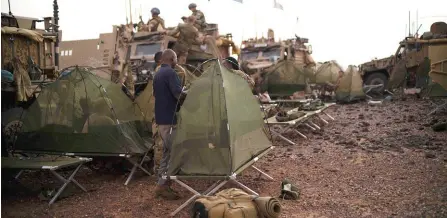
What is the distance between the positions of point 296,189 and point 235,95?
1.32 m

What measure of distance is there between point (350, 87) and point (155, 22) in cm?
820

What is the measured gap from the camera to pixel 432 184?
210 inches

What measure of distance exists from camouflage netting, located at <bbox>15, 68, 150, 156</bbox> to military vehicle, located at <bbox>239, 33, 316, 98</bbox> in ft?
28.2

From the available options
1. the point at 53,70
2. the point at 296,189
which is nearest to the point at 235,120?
the point at 296,189

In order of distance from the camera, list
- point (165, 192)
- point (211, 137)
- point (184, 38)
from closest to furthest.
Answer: point (211, 137)
point (165, 192)
point (184, 38)

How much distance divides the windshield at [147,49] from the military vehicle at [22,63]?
2.29m

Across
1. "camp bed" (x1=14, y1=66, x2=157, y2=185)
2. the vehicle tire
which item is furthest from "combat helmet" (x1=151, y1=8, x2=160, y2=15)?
the vehicle tire

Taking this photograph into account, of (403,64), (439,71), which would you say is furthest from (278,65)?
(403,64)

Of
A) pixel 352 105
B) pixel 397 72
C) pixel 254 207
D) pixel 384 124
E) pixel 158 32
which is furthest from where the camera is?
pixel 397 72

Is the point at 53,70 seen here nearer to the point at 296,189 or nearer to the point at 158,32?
the point at 158,32

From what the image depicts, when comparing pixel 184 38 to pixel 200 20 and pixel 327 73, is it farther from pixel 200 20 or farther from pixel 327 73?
pixel 327 73

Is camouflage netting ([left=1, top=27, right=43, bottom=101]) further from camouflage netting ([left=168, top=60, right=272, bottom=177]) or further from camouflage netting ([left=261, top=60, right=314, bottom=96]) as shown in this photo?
camouflage netting ([left=261, top=60, right=314, bottom=96])

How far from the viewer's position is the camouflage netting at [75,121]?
20.2ft

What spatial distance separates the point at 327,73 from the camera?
1888 cm
